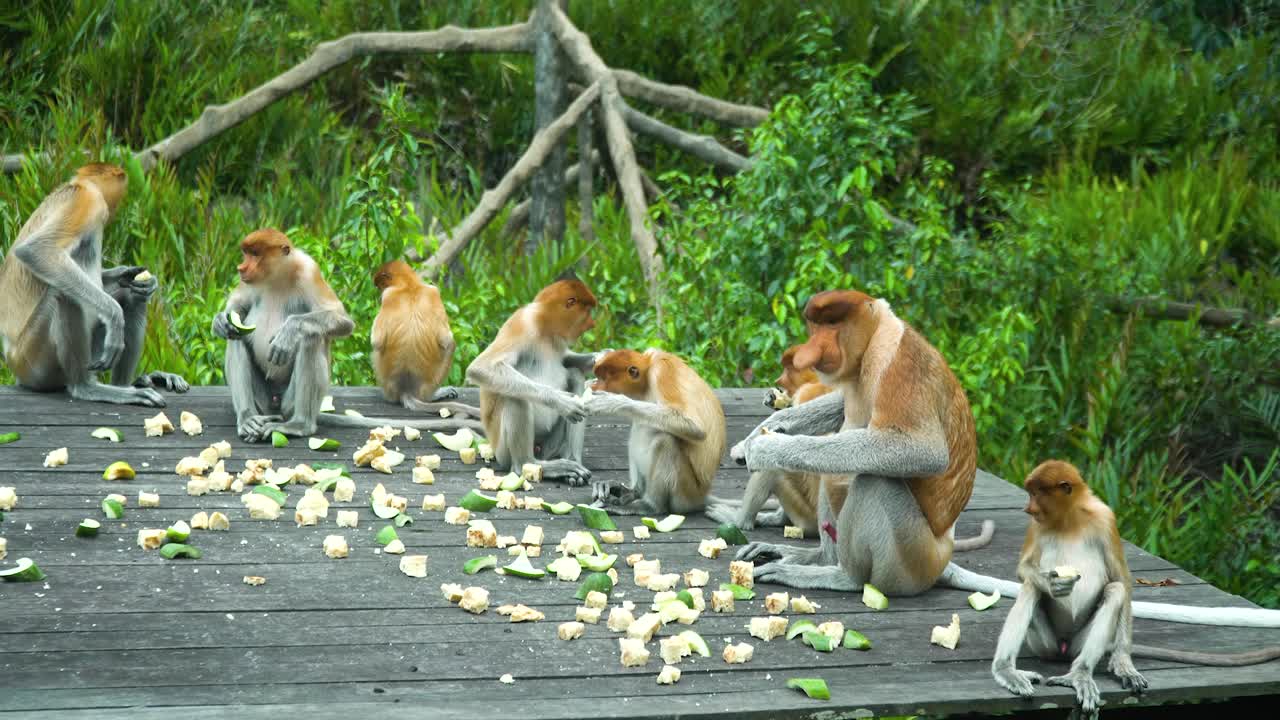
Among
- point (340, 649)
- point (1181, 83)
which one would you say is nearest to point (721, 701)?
point (340, 649)

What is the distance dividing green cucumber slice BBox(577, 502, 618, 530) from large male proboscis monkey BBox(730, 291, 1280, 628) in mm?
594

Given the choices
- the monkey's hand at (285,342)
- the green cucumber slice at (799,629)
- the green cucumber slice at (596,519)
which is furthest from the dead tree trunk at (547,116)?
the green cucumber slice at (799,629)

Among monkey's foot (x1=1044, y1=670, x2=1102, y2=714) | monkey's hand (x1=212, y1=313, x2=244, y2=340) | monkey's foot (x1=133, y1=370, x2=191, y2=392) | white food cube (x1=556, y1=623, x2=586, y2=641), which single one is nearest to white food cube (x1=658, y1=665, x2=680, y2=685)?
white food cube (x1=556, y1=623, x2=586, y2=641)

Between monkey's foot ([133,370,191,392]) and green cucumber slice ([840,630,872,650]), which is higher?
monkey's foot ([133,370,191,392])

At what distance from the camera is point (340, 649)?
3.05m

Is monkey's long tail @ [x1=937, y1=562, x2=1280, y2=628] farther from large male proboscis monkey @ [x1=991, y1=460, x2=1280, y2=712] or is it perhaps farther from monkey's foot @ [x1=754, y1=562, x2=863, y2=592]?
monkey's foot @ [x1=754, y1=562, x2=863, y2=592]

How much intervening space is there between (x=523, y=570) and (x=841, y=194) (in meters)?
3.58

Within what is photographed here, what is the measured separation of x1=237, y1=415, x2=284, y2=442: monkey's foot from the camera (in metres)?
4.80

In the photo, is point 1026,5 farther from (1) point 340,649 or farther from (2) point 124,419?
(1) point 340,649

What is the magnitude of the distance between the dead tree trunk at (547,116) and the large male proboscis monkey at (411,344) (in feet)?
9.84

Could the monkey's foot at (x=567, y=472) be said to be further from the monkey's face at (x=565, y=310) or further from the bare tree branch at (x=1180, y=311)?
the bare tree branch at (x=1180, y=311)

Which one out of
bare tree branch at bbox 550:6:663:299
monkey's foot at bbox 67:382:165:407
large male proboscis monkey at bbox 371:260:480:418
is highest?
bare tree branch at bbox 550:6:663:299

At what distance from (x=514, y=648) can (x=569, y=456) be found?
1.67 meters

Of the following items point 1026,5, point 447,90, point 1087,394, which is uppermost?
point 1026,5
